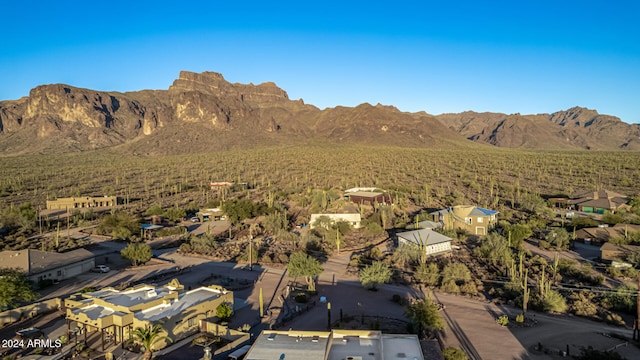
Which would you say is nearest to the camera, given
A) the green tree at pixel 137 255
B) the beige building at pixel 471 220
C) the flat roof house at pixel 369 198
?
the green tree at pixel 137 255

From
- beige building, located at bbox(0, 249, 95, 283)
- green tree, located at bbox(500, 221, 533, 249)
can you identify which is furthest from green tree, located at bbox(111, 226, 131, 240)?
green tree, located at bbox(500, 221, 533, 249)

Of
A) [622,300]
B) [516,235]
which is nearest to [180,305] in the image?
[622,300]

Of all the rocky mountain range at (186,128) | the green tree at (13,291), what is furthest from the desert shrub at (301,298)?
the rocky mountain range at (186,128)

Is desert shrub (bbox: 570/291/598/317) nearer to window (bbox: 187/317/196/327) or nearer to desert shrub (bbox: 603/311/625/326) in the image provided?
desert shrub (bbox: 603/311/625/326)

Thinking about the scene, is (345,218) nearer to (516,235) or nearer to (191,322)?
(516,235)

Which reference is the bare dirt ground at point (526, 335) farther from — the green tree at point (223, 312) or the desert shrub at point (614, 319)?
the green tree at point (223, 312)

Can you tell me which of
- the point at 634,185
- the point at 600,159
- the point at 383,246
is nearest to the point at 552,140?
the point at 600,159

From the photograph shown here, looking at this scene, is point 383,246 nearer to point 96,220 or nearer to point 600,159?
point 96,220
